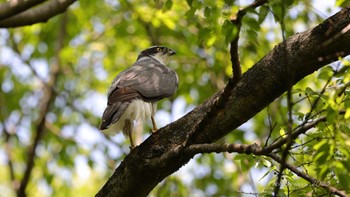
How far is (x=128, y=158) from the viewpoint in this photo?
14.2 ft

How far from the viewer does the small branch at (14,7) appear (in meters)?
5.22

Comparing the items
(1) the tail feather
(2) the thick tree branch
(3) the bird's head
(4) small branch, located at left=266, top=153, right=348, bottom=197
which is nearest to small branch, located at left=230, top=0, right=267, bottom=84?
(4) small branch, located at left=266, top=153, right=348, bottom=197

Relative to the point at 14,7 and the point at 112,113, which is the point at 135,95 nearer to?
the point at 112,113

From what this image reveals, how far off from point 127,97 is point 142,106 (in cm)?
23

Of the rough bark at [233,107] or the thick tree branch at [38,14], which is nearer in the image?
the rough bark at [233,107]

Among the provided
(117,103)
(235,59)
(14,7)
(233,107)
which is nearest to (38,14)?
(14,7)

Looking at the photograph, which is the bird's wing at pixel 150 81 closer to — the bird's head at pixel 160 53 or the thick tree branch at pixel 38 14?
the thick tree branch at pixel 38 14

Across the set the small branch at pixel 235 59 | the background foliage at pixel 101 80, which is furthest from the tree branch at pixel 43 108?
the small branch at pixel 235 59

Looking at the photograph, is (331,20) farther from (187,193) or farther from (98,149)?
(187,193)

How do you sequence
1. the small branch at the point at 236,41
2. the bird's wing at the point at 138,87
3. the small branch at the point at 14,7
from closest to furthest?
1. the small branch at the point at 236,41
2. the small branch at the point at 14,7
3. the bird's wing at the point at 138,87

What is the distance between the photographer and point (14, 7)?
522cm

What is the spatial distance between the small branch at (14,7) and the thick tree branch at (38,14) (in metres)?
0.22

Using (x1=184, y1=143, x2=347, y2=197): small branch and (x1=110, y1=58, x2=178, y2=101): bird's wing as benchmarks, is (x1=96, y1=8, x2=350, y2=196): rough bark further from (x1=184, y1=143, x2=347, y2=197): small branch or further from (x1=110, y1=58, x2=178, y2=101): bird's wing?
(x1=110, y1=58, x2=178, y2=101): bird's wing

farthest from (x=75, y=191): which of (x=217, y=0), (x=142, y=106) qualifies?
(x=217, y=0)
